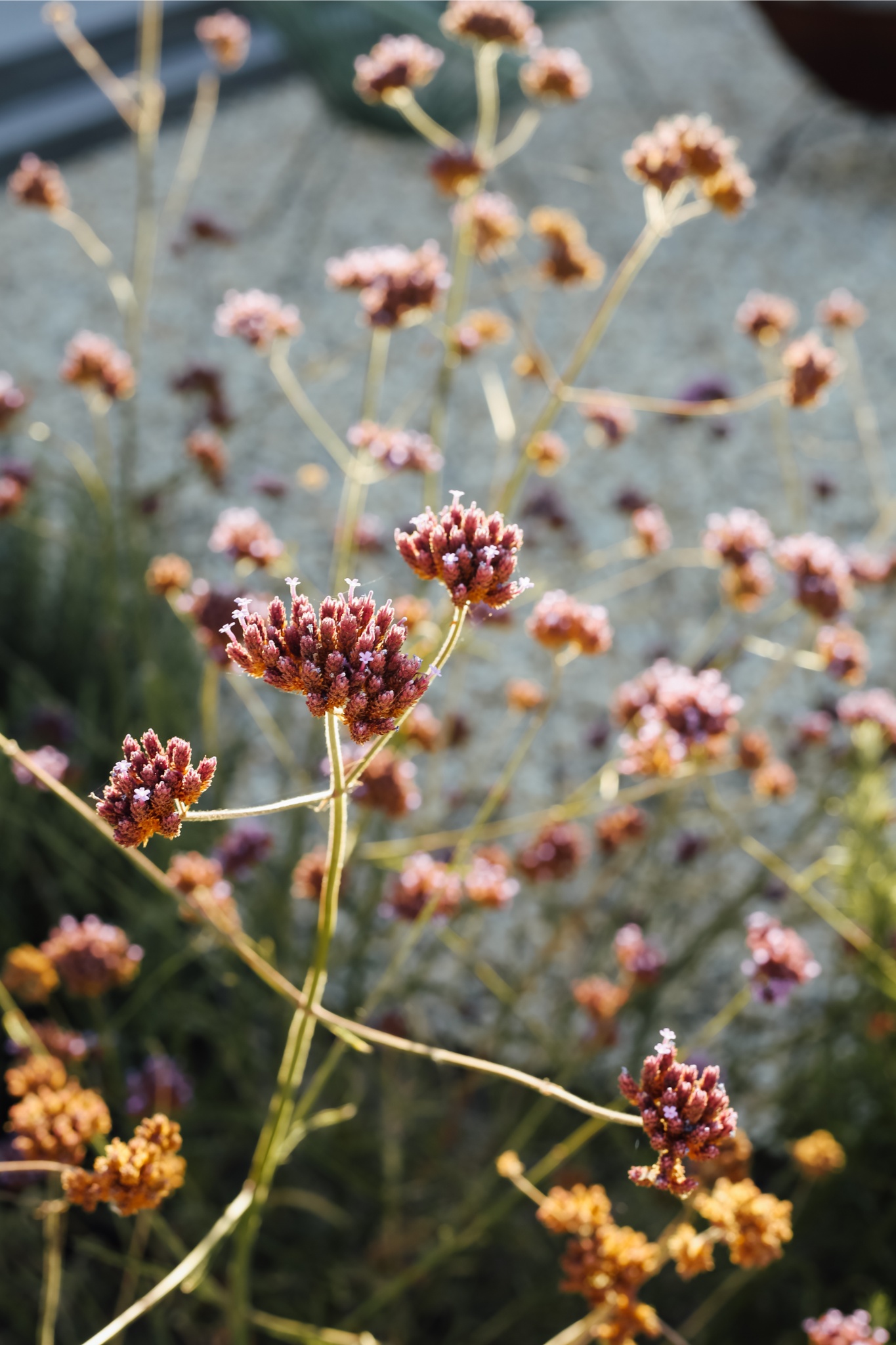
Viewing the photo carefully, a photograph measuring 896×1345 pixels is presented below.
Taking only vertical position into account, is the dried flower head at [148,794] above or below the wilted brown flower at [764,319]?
below

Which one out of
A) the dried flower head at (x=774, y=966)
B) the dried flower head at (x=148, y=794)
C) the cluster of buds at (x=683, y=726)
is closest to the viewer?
the dried flower head at (x=148, y=794)

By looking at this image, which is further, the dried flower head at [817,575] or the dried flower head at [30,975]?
the dried flower head at [817,575]

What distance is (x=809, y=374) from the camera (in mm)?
1372

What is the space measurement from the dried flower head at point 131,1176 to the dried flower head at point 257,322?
113 centimetres

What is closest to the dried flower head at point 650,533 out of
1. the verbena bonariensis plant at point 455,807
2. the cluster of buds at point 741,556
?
the verbena bonariensis plant at point 455,807

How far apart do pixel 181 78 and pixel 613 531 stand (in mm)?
3336

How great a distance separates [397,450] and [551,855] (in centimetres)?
56

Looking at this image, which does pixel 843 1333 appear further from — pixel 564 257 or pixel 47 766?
pixel 564 257

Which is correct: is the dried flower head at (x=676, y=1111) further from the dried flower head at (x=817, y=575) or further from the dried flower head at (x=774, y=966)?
the dried flower head at (x=817, y=575)

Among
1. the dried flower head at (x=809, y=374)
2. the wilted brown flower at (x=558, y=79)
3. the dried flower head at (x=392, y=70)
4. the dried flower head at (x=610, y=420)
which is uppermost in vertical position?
the wilted brown flower at (x=558, y=79)

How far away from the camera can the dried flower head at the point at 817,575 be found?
1372mm

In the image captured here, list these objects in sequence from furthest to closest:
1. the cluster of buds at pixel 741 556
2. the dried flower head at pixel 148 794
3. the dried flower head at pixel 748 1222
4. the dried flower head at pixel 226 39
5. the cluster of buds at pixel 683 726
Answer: the dried flower head at pixel 226 39, the cluster of buds at pixel 741 556, the cluster of buds at pixel 683 726, the dried flower head at pixel 748 1222, the dried flower head at pixel 148 794

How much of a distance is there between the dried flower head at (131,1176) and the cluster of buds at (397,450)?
88 cm

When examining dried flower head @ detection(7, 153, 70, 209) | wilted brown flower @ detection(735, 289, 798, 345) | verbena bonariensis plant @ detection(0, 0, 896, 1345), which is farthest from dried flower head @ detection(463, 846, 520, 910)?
dried flower head @ detection(7, 153, 70, 209)
